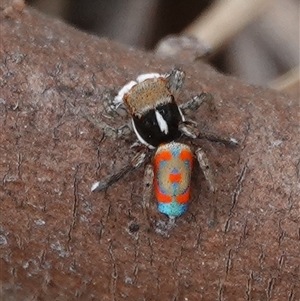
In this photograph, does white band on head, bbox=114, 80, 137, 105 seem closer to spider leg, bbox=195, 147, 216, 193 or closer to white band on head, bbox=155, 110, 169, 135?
white band on head, bbox=155, 110, 169, 135

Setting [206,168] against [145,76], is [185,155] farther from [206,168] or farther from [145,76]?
[145,76]

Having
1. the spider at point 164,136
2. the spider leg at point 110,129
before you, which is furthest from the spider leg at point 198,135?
the spider leg at point 110,129

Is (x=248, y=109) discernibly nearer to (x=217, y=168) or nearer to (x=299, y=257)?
(x=217, y=168)

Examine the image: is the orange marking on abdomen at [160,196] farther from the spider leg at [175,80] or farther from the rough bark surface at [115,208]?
the spider leg at [175,80]

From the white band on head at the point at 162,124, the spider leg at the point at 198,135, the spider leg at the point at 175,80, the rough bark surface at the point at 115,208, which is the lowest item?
the rough bark surface at the point at 115,208

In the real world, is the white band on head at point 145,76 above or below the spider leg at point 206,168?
above

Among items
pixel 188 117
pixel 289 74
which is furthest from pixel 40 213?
pixel 289 74

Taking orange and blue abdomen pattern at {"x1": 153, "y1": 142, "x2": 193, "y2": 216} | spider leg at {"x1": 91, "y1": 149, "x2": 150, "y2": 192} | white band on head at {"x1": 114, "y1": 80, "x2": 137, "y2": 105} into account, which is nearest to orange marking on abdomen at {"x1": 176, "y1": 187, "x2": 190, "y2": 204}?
orange and blue abdomen pattern at {"x1": 153, "y1": 142, "x2": 193, "y2": 216}
